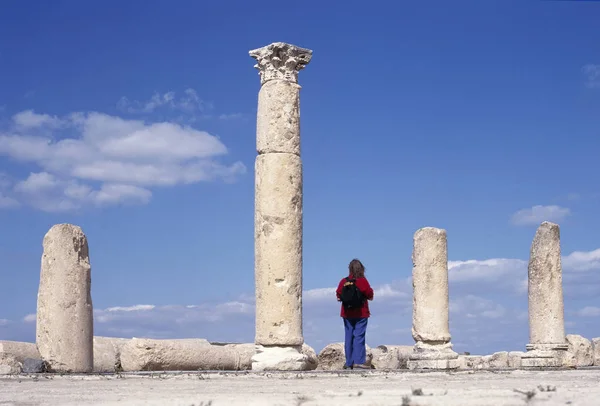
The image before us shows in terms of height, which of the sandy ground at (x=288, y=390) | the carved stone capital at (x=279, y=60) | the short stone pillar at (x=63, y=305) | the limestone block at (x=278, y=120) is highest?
the carved stone capital at (x=279, y=60)

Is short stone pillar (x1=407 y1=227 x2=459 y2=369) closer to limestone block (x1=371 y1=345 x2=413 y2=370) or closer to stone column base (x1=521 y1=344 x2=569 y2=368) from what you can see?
limestone block (x1=371 y1=345 x2=413 y2=370)

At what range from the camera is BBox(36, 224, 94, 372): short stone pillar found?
1509 cm

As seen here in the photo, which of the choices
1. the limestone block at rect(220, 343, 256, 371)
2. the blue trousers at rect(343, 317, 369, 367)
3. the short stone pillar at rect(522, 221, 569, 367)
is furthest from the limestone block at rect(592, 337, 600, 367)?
the blue trousers at rect(343, 317, 369, 367)

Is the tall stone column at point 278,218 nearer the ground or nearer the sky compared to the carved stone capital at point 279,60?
nearer the ground

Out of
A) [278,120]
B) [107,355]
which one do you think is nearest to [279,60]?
[278,120]

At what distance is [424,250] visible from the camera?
63.8ft

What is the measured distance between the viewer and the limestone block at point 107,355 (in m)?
18.2

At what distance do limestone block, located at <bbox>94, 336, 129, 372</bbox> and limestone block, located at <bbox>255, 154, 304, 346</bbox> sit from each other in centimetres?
334

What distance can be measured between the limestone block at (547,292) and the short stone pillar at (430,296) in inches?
119

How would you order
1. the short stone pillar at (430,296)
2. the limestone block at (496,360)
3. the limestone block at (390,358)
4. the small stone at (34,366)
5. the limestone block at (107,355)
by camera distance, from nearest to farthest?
1. the small stone at (34,366)
2. the limestone block at (107,355)
3. the short stone pillar at (430,296)
4. the limestone block at (390,358)
5. the limestone block at (496,360)

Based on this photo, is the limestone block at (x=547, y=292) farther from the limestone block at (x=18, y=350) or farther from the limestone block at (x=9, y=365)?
the limestone block at (x=9, y=365)

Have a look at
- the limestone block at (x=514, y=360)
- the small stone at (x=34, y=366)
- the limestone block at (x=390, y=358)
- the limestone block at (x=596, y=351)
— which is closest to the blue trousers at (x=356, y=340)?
the limestone block at (x=390, y=358)

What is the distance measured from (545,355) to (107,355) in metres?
9.05

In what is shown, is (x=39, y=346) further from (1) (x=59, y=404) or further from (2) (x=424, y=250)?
(2) (x=424, y=250)
